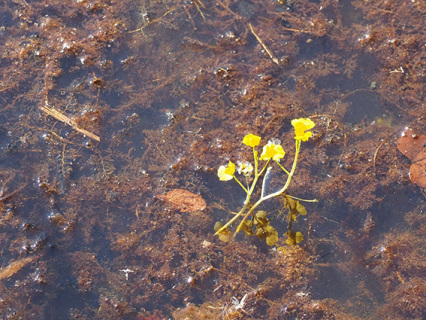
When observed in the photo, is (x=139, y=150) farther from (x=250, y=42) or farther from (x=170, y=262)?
(x=250, y=42)

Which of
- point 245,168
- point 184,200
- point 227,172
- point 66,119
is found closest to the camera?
point 227,172

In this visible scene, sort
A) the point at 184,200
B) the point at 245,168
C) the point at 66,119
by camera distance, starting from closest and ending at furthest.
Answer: the point at 245,168 → the point at 184,200 → the point at 66,119

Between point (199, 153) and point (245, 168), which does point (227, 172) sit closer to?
point (245, 168)

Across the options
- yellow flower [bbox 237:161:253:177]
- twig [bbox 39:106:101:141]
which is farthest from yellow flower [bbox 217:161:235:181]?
twig [bbox 39:106:101:141]

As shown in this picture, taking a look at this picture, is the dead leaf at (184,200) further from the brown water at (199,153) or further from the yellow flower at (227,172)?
the yellow flower at (227,172)

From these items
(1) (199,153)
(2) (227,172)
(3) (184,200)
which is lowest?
(3) (184,200)

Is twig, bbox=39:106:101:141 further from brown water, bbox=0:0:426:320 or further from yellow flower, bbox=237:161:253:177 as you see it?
yellow flower, bbox=237:161:253:177

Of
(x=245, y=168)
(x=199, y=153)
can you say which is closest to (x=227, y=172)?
(x=245, y=168)
